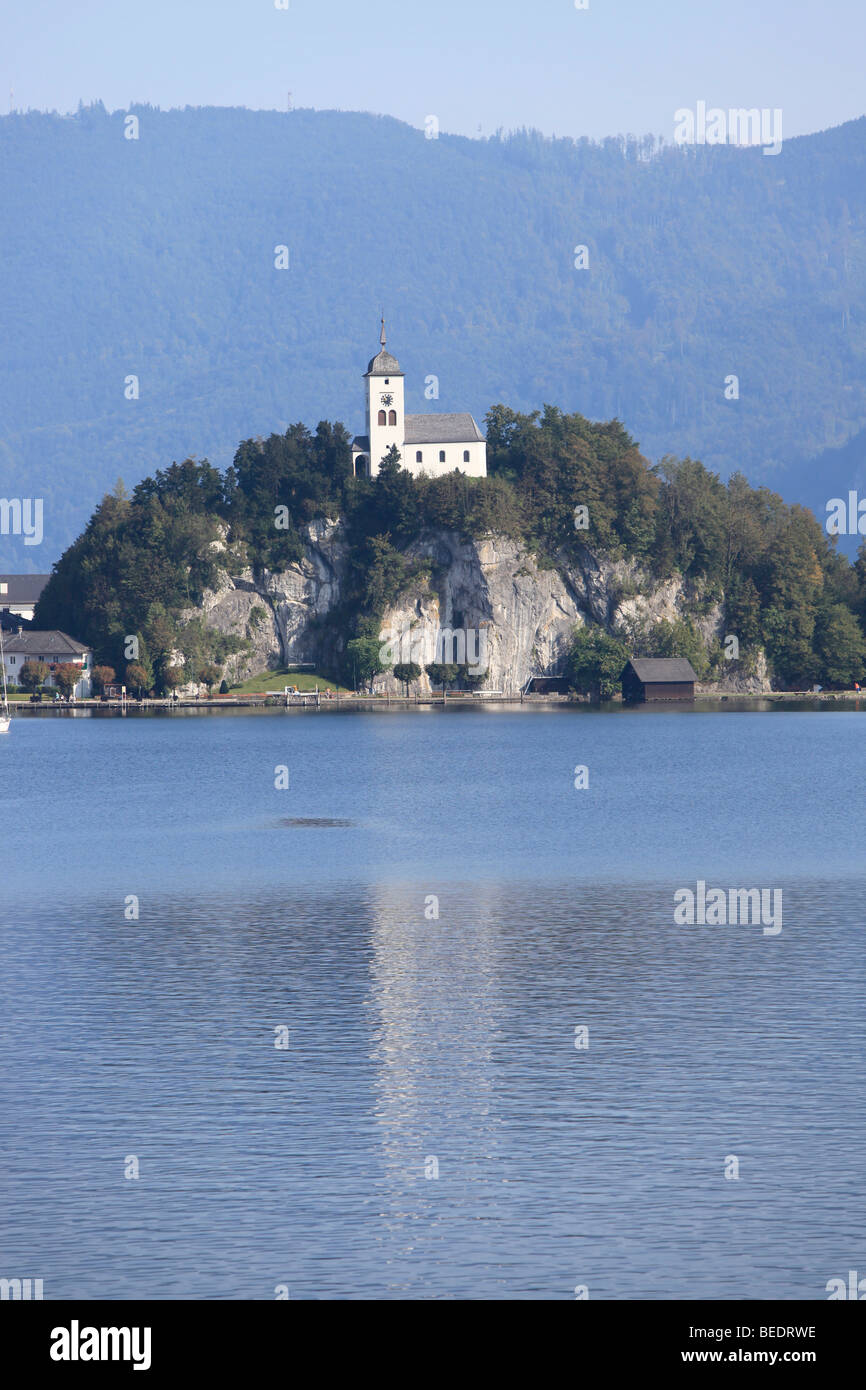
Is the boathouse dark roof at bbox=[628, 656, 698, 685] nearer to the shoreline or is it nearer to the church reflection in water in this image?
the shoreline

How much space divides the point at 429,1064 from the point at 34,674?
174 m

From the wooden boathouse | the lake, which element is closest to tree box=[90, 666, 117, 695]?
the wooden boathouse

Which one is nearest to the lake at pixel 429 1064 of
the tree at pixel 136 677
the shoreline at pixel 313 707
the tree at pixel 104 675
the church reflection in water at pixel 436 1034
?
the church reflection in water at pixel 436 1034

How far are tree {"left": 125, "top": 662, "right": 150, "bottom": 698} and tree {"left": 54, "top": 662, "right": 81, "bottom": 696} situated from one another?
19.4 ft

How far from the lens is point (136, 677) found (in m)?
195

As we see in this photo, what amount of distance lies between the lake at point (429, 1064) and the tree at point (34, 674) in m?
132

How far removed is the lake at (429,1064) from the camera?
21328 mm

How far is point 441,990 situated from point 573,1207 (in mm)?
Result: 13803

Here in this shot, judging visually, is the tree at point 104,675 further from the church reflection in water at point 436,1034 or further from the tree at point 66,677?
the church reflection in water at point 436,1034

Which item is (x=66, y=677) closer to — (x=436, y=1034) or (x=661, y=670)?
(x=661, y=670)

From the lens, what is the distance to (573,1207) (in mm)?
22688

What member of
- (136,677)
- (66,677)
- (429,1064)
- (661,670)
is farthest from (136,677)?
(429,1064)

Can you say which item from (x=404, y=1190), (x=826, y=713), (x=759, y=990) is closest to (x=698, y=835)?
(x=759, y=990)
